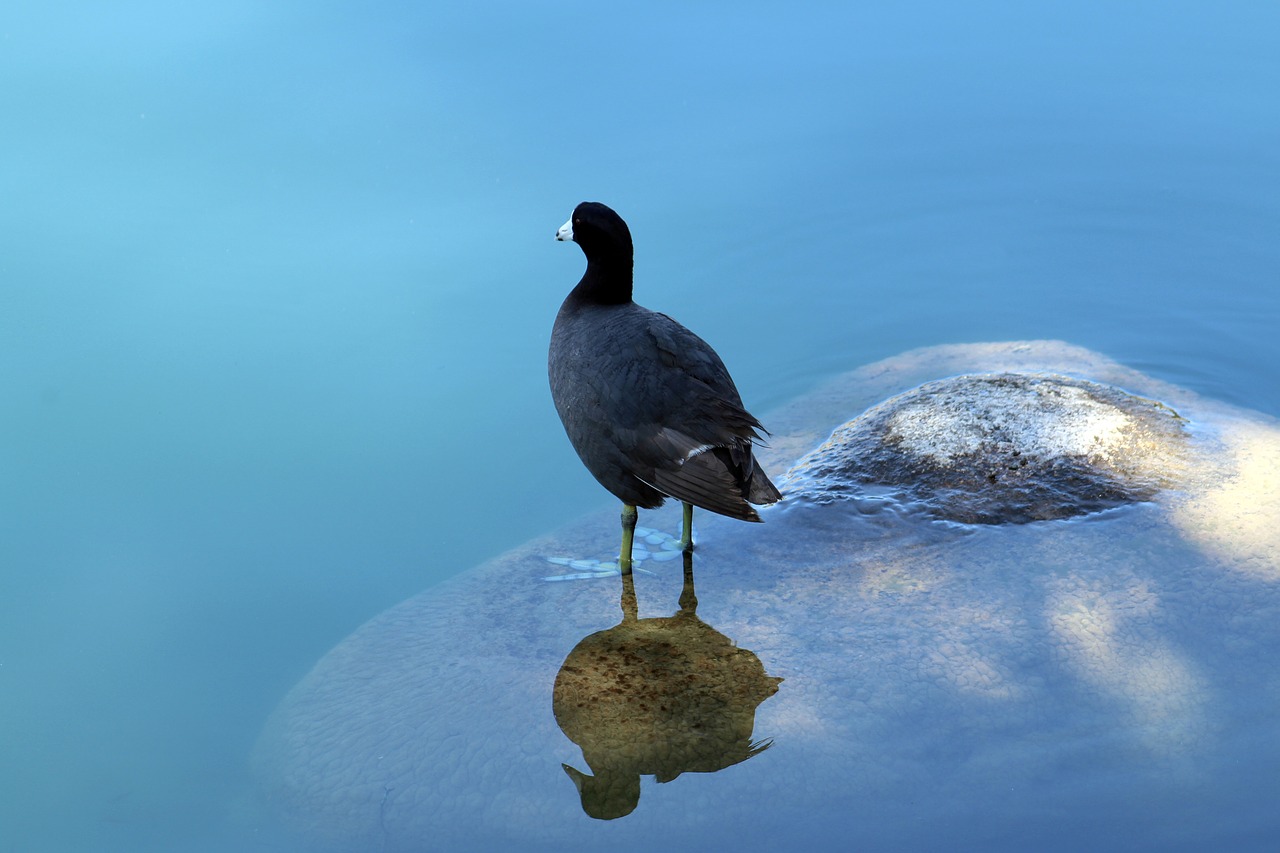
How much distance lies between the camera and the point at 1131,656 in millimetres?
4277

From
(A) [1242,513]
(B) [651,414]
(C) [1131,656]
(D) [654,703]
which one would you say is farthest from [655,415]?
(A) [1242,513]

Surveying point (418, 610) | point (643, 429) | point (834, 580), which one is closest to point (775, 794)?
point (834, 580)

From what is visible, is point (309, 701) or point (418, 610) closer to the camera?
point (309, 701)

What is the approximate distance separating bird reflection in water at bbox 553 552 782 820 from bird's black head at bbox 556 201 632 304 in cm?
142

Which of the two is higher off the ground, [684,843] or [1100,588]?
[1100,588]

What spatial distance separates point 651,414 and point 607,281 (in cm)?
78

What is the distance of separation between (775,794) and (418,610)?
1804 mm

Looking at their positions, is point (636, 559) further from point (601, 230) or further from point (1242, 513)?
point (1242, 513)

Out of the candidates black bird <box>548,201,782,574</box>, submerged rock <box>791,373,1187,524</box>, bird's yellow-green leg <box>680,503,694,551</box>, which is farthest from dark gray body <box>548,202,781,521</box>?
submerged rock <box>791,373,1187,524</box>

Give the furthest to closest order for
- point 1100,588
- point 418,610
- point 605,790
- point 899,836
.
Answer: point 418,610, point 1100,588, point 605,790, point 899,836

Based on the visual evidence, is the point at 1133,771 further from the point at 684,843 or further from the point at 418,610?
the point at 418,610

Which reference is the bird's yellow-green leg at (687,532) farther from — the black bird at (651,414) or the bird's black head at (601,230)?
the bird's black head at (601,230)

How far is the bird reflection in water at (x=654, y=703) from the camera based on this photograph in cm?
407

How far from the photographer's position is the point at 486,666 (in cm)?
461
